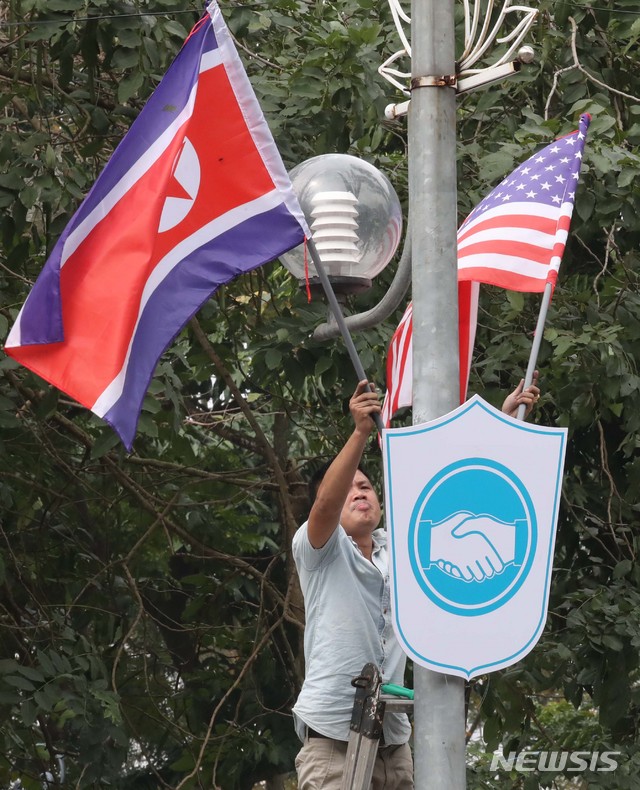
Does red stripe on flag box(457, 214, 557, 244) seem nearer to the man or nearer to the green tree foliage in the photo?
the man

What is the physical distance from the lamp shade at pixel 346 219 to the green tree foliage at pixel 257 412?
1618 mm

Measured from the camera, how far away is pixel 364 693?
11.7ft

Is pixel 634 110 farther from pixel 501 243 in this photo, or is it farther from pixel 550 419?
pixel 501 243

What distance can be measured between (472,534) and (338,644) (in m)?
0.85

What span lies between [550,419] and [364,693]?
9.77 ft

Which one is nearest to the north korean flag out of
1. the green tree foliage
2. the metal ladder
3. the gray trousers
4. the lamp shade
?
the lamp shade

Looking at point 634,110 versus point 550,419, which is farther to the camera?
point 550,419

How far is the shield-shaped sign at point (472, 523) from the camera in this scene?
3.08m

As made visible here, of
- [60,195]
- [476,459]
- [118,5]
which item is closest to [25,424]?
[60,195]

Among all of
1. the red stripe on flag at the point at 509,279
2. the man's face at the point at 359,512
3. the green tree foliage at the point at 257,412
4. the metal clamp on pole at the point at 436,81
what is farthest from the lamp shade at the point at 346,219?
the green tree foliage at the point at 257,412

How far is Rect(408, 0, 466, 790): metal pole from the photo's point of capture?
122 inches

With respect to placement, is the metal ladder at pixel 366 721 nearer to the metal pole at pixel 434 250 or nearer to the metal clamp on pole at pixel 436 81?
the metal pole at pixel 434 250

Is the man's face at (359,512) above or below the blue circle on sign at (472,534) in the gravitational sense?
above

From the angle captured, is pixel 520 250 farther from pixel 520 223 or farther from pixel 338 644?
pixel 338 644
